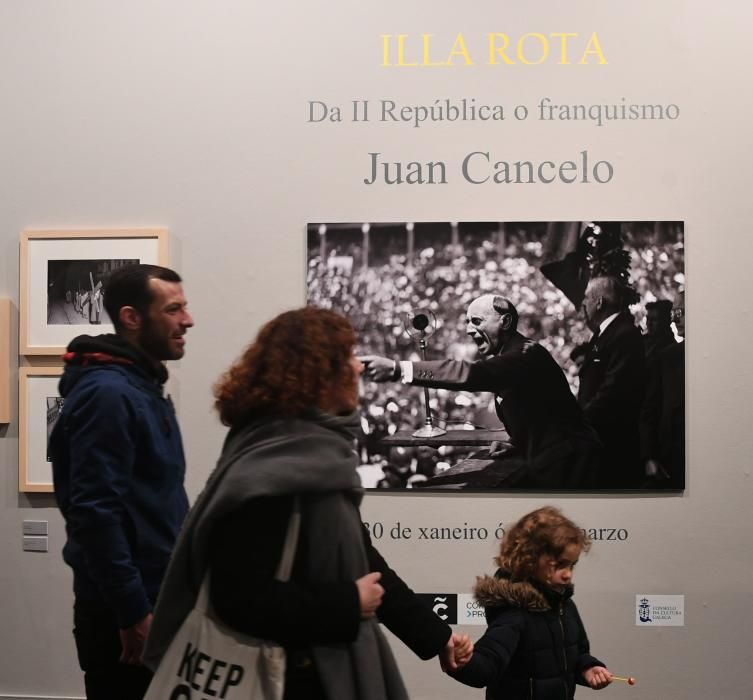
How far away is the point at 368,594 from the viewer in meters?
1.76

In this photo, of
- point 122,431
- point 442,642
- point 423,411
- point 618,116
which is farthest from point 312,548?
point 618,116

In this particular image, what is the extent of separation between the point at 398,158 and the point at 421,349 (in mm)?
730

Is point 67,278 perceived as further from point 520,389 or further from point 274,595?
point 274,595

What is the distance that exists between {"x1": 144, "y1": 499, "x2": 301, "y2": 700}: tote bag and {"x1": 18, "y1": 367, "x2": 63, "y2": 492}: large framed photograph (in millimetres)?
2062

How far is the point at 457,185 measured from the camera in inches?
141

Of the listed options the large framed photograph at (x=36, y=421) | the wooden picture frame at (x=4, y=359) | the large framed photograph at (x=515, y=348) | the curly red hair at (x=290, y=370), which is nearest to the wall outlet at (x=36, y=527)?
the large framed photograph at (x=36, y=421)

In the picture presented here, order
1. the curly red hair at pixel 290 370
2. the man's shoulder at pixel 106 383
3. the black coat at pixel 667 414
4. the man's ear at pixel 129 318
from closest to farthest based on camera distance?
the curly red hair at pixel 290 370 → the man's shoulder at pixel 106 383 → the man's ear at pixel 129 318 → the black coat at pixel 667 414

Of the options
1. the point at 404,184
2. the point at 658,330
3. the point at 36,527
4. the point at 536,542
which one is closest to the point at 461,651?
the point at 536,542

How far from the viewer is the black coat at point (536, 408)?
11.5 ft

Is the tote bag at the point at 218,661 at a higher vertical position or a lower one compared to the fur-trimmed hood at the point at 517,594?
higher

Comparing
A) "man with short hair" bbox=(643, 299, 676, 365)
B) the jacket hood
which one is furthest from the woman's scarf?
"man with short hair" bbox=(643, 299, 676, 365)

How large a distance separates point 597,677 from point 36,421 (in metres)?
2.29

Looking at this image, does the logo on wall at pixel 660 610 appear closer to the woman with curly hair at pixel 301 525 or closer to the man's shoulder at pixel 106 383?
the woman with curly hair at pixel 301 525

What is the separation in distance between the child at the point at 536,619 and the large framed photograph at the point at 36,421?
1.89 m
